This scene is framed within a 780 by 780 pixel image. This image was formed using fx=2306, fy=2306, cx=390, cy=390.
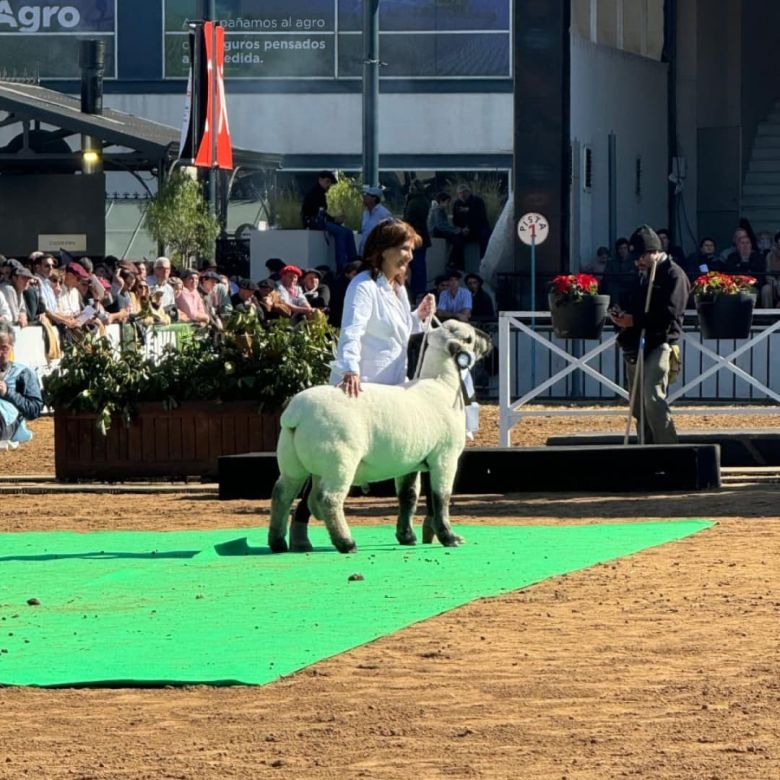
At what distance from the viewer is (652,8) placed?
3588 centimetres

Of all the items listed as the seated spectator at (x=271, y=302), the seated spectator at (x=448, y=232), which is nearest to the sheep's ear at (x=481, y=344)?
the seated spectator at (x=271, y=302)

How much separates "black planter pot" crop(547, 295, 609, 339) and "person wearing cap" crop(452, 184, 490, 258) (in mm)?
11681

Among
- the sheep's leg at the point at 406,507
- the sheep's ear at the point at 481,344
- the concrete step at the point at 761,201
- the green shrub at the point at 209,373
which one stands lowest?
the sheep's leg at the point at 406,507

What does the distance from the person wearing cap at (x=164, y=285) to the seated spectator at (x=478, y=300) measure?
3.80m

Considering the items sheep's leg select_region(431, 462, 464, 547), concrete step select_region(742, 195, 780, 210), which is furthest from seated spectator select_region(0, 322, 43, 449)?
concrete step select_region(742, 195, 780, 210)

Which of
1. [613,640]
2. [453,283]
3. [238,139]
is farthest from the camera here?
[238,139]

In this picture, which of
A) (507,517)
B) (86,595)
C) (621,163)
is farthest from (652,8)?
(86,595)

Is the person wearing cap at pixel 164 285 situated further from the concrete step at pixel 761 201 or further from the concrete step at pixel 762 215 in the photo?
the concrete step at pixel 761 201

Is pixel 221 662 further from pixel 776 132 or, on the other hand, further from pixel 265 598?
pixel 776 132

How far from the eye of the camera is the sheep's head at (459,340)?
12898mm

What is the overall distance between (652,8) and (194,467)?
62.8 feet

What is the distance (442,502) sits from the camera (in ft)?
42.3

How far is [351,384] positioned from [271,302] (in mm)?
14213

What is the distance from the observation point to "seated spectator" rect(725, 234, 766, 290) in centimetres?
2984
